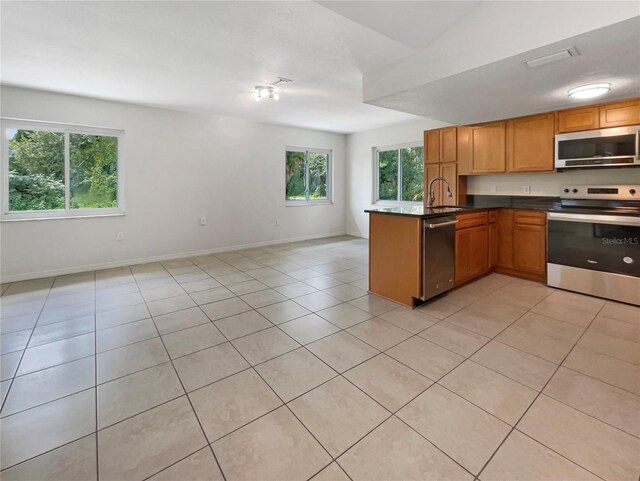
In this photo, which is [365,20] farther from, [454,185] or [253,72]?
[454,185]

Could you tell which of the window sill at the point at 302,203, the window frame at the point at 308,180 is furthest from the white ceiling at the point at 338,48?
the window sill at the point at 302,203

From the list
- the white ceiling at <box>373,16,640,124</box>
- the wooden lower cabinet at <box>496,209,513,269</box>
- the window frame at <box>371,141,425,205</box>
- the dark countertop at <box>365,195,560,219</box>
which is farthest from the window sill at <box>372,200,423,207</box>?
the white ceiling at <box>373,16,640,124</box>

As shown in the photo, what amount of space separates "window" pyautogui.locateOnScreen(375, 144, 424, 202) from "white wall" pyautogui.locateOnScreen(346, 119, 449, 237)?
174mm

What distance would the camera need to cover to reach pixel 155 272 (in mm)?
4367

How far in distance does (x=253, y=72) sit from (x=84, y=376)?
3.09 metres

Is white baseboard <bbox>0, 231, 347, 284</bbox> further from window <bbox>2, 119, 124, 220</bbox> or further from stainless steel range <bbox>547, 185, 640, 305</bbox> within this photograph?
stainless steel range <bbox>547, 185, 640, 305</bbox>

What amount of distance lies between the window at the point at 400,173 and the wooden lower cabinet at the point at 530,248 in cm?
220

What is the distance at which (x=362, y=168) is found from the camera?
699 centimetres

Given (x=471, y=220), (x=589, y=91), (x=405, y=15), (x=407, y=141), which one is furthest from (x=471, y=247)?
(x=407, y=141)

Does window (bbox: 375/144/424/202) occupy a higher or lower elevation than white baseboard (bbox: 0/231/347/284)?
higher

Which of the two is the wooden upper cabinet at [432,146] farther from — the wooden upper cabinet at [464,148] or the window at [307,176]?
the window at [307,176]

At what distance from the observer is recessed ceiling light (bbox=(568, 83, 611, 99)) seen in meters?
2.83

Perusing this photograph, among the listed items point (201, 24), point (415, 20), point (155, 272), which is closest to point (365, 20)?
point (415, 20)

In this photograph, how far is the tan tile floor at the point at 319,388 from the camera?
4.37 feet
